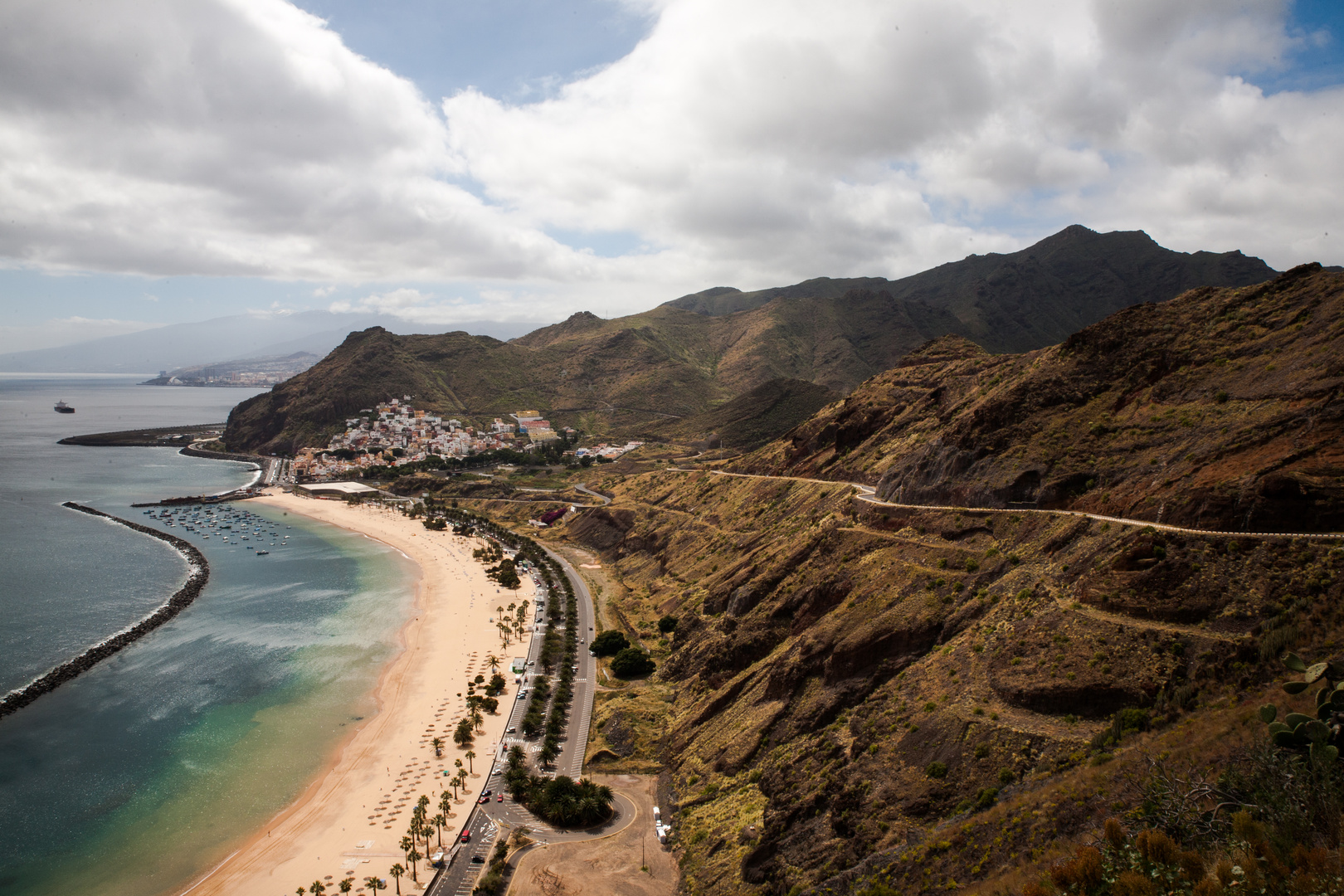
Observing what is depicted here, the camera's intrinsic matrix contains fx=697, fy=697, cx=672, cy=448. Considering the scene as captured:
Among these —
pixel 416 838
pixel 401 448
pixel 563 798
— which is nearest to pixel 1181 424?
pixel 563 798

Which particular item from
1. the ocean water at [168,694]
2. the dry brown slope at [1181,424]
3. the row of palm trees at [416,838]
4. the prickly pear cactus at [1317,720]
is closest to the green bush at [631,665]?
the row of palm trees at [416,838]

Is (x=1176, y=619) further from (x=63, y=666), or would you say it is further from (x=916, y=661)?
(x=63, y=666)

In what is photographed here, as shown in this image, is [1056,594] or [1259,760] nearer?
[1259,760]

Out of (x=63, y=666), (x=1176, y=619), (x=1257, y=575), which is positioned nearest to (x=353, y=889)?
(x=1176, y=619)

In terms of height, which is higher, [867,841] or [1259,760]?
[1259,760]

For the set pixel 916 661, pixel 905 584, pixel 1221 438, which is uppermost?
pixel 1221 438

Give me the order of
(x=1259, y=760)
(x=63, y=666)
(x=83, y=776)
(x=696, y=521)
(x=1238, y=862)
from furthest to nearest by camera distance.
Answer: (x=696, y=521) < (x=63, y=666) < (x=83, y=776) < (x=1259, y=760) < (x=1238, y=862)

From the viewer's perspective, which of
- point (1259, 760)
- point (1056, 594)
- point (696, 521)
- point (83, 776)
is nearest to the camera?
point (1259, 760)

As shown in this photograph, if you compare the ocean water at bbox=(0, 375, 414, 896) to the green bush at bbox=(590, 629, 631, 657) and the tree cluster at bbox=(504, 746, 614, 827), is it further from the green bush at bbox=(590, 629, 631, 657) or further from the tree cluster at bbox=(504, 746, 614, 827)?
the green bush at bbox=(590, 629, 631, 657)

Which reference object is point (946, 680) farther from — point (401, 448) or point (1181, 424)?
point (401, 448)
